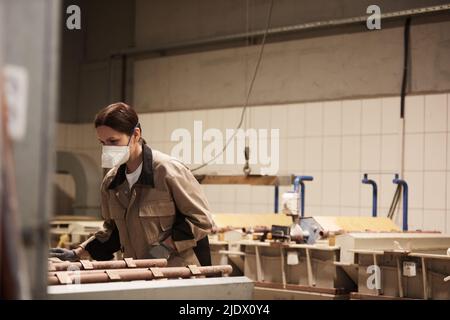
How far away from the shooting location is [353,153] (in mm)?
6766

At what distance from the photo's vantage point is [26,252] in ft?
4.32

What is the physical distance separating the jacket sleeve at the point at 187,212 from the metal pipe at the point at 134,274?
0.57m

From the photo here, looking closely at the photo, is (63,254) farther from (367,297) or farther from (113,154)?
(367,297)

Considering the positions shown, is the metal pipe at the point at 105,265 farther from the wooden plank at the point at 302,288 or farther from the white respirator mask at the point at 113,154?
the wooden plank at the point at 302,288

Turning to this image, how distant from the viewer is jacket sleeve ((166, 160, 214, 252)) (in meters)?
3.09

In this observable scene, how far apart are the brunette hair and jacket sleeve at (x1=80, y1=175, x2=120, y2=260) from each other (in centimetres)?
39

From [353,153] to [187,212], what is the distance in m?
3.90

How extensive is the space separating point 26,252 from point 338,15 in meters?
6.06

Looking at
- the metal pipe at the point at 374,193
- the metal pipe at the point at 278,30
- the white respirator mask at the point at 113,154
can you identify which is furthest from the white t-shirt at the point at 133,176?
the metal pipe at the point at 278,30

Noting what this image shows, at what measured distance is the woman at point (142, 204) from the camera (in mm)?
3082

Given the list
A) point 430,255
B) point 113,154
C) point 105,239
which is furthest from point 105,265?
point 430,255

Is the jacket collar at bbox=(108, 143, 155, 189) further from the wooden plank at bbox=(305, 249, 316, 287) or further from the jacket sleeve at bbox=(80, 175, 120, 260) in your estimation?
the wooden plank at bbox=(305, 249, 316, 287)

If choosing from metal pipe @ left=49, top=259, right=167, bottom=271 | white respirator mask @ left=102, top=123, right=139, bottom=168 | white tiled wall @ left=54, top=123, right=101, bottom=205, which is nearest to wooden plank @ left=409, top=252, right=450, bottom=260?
white respirator mask @ left=102, top=123, right=139, bottom=168
